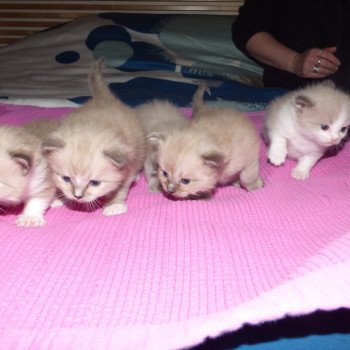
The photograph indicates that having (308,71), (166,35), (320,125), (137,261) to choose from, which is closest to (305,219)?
(137,261)

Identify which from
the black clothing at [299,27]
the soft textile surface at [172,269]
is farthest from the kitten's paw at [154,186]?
the black clothing at [299,27]

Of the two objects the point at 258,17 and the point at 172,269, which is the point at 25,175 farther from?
the point at 258,17

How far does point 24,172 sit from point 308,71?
66.2 inches

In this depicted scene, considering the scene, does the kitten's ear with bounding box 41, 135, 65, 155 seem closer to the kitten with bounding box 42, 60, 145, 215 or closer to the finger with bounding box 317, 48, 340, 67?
the kitten with bounding box 42, 60, 145, 215

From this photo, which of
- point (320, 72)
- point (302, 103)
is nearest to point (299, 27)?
point (320, 72)

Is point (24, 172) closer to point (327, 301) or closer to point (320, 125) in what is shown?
point (327, 301)

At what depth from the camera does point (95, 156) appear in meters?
1.43

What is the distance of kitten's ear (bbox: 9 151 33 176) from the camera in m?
1.37

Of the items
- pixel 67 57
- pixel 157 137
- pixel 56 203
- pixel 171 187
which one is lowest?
pixel 67 57

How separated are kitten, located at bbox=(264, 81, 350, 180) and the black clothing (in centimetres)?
64

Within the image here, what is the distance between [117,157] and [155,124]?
463 millimetres

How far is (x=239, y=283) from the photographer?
106 centimetres

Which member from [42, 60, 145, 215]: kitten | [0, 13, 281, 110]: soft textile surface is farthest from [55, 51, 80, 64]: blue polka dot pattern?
[42, 60, 145, 215]: kitten

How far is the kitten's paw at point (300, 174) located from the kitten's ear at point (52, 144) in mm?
849
